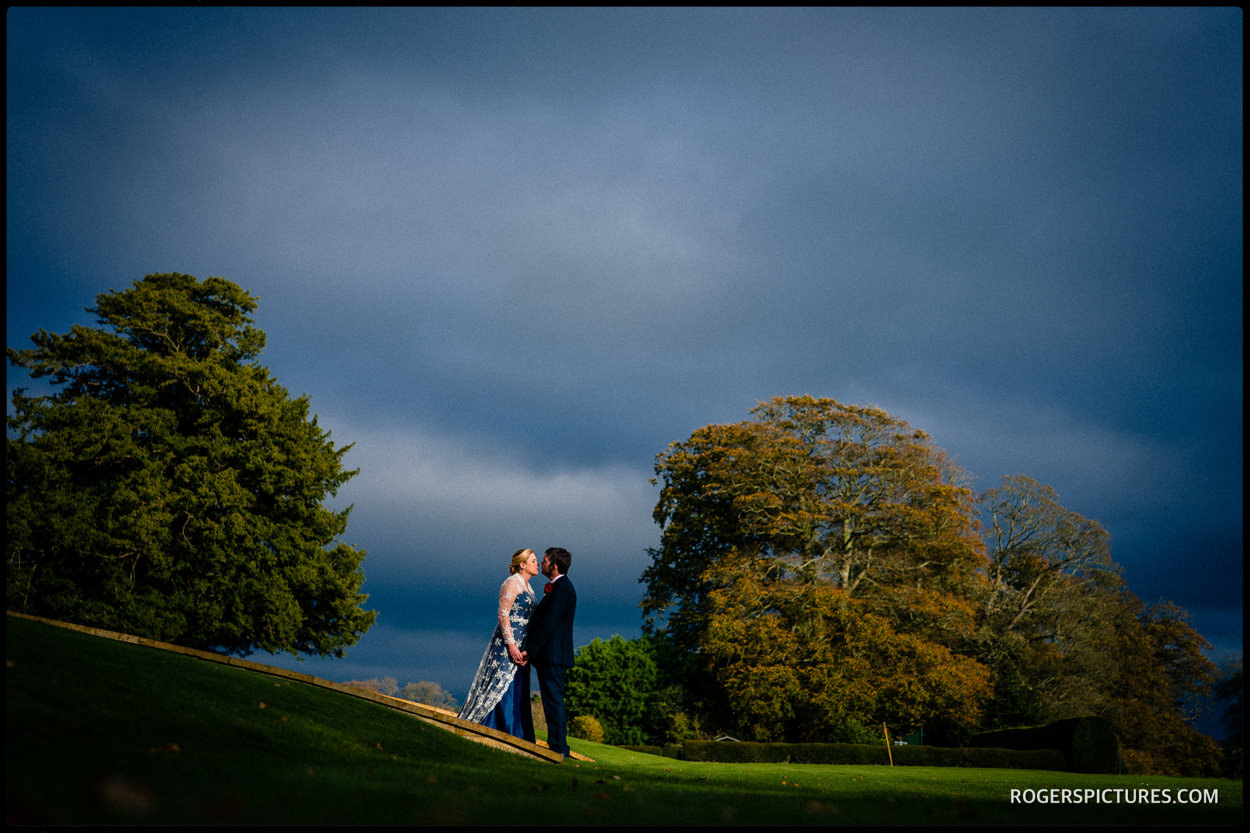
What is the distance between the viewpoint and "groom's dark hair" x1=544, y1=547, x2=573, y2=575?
952 centimetres

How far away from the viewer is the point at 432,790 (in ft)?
15.3

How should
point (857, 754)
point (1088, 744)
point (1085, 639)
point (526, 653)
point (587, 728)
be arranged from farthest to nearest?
1. point (1085, 639)
2. point (587, 728)
3. point (857, 754)
4. point (1088, 744)
5. point (526, 653)

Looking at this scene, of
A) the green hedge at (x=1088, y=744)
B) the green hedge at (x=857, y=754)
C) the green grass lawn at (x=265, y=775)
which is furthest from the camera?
the green hedge at (x=857, y=754)

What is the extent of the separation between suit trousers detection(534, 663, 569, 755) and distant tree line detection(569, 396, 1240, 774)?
681 inches

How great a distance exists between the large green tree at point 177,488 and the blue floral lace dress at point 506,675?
18112 millimetres

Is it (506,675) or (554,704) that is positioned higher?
(506,675)

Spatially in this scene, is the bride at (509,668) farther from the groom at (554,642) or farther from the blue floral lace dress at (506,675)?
the groom at (554,642)

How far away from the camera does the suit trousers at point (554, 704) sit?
9.19 m

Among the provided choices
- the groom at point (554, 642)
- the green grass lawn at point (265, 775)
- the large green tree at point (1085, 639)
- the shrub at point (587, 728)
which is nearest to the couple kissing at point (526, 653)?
the groom at point (554, 642)

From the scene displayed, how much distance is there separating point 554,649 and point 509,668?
44.7 inches

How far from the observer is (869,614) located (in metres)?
26.0

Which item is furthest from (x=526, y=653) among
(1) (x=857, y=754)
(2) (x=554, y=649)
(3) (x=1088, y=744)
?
(3) (x=1088, y=744)

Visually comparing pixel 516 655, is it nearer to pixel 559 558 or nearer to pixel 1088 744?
pixel 559 558

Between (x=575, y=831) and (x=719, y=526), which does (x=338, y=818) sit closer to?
(x=575, y=831)
